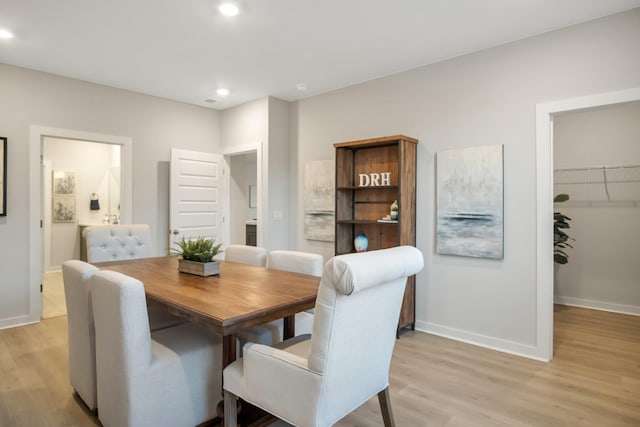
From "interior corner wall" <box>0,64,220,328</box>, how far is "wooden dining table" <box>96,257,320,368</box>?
191cm

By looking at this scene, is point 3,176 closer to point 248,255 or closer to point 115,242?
point 115,242

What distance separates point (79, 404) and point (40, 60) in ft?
10.6

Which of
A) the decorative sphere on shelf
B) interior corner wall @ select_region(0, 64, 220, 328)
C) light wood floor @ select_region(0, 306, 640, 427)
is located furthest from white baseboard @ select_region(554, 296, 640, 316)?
interior corner wall @ select_region(0, 64, 220, 328)

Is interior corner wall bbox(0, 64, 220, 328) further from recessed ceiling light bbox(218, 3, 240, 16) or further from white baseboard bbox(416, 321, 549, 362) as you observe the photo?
white baseboard bbox(416, 321, 549, 362)

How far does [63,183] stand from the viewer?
6.77 m

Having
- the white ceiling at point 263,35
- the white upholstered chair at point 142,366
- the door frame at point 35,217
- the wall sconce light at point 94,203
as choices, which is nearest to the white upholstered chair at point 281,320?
the white upholstered chair at point 142,366

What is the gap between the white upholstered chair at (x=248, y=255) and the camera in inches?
122

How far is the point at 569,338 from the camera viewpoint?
352cm

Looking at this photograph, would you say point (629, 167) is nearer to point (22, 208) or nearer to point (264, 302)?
point (264, 302)

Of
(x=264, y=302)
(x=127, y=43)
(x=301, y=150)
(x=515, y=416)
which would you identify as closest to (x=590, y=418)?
(x=515, y=416)

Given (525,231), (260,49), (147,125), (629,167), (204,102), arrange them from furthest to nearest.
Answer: (204,102) → (147,125) → (629,167) → (260,49) → (525,231)

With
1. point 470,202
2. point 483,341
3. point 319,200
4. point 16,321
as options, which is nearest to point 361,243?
point 319,200

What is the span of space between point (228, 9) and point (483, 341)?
3381 mm

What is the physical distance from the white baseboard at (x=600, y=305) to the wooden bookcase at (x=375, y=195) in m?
2.43
